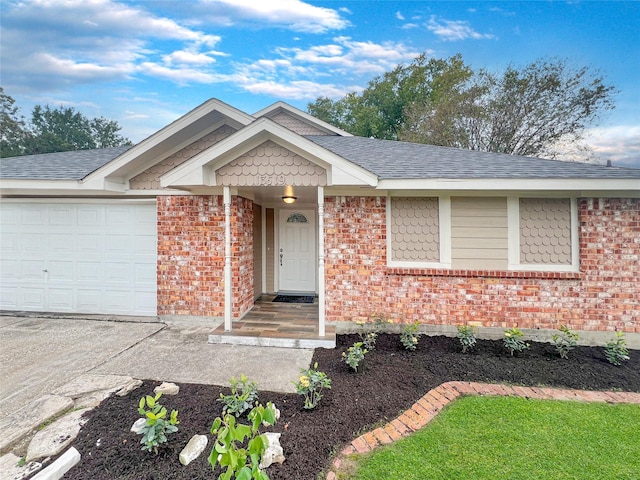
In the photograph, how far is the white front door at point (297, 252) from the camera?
8273 millimetres

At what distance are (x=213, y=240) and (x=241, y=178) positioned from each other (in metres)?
1.71

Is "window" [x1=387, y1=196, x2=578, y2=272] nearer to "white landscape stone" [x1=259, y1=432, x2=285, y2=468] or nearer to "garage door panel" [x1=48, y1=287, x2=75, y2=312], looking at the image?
"white landscape stone" [x1=259, y1=432, x2=285, y2=468]

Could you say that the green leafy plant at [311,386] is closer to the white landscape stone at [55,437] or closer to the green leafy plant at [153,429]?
the green leafy plant at [153,429]

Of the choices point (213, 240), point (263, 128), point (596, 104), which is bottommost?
point (213, 240)

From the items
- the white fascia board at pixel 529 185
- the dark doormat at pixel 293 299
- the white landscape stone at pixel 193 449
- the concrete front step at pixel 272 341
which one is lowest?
the white landscape stone at pixel 193 449

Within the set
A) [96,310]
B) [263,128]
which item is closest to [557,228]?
[263,128]

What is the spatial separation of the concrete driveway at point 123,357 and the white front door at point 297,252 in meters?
2.90

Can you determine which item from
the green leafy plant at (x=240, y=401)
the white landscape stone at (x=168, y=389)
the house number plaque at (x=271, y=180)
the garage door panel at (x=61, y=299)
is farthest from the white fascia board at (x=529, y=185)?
the garage door panel at (x=61, y=299)

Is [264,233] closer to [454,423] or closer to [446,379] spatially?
[446,379]

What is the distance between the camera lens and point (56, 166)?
21.9 feet

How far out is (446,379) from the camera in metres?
3.99

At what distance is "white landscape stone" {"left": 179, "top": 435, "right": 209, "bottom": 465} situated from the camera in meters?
2.44

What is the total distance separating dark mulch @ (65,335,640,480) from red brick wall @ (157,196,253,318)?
2428 mm

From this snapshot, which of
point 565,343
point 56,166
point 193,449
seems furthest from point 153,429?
point 56,166
